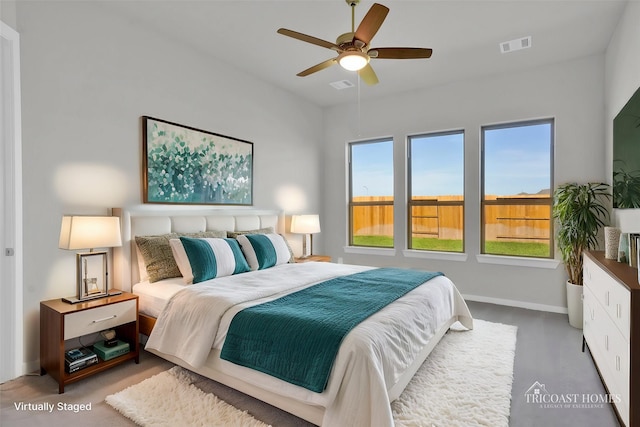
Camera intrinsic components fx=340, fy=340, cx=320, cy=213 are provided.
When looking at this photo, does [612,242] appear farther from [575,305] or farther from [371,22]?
[371,22]

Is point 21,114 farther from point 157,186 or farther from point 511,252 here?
point 511,252

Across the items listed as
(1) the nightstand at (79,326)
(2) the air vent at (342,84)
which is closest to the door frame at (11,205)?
(1) the nightstand at (79,326)

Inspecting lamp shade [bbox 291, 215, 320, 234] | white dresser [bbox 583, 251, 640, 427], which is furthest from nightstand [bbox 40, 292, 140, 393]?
white dresser [bbox 583, 251, 640, 427]

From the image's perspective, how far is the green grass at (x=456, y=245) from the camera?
14.1 feet

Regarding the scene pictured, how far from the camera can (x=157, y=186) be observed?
3.34m

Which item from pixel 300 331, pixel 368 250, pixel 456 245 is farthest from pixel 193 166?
pixel 456 245

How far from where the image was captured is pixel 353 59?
248 centimetres

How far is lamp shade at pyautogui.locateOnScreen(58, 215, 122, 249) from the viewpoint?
7.98ft

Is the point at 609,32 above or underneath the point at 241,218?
→ above

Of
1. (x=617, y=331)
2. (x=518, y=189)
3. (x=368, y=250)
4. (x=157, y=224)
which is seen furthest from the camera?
(x=368, y=250)

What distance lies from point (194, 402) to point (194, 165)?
237cm

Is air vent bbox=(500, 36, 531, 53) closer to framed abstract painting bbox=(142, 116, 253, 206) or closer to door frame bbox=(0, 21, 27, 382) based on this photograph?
framed abstract painting bbox=(142, 116, 253, 206)

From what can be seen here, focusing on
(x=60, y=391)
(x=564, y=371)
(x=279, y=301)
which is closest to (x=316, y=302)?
(x=279, y=301)

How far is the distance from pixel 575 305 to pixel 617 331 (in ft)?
6.20
